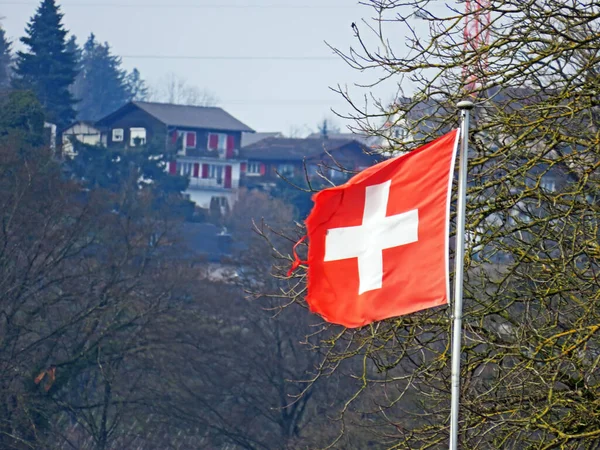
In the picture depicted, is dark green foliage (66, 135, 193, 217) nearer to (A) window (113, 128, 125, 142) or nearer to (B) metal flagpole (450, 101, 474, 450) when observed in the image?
(A) window (113, 128, 125, 142)

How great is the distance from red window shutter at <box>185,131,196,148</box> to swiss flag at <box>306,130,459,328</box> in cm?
7778

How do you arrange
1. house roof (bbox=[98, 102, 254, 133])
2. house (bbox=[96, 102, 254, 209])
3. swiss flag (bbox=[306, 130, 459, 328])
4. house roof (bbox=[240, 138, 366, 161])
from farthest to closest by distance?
1. house (bbox=[96, 102, 254, 209])
2. house roof (bbox=[240, 138, 366, 161])
3. house roof (bbox=[98, 102, 254, 133])
4. swiss flag (bbox=[306, 130, 459, 328])

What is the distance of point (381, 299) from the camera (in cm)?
669

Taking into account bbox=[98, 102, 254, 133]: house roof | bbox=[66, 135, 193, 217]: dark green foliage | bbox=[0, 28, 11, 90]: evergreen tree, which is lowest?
bbox=[66, 135, 193, 217]: dark green foliage

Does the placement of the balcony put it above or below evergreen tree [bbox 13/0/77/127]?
below

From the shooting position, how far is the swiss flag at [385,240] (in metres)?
6.53

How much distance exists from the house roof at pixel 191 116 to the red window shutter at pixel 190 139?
27.0 inches

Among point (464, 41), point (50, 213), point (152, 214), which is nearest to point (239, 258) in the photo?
point (152, 214)

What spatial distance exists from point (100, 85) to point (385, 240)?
114 m

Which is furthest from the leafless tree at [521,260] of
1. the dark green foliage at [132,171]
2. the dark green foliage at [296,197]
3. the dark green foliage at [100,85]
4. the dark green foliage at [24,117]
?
the dark green foliage at [100,85]

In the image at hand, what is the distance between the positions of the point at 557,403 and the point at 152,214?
34.1 meters

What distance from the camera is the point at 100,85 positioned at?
385 ft

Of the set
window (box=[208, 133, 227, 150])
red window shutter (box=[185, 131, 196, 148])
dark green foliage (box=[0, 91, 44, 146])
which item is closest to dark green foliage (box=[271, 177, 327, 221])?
red window shutter (box=[185, 131, 196, 148])

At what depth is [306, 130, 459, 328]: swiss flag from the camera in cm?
653
